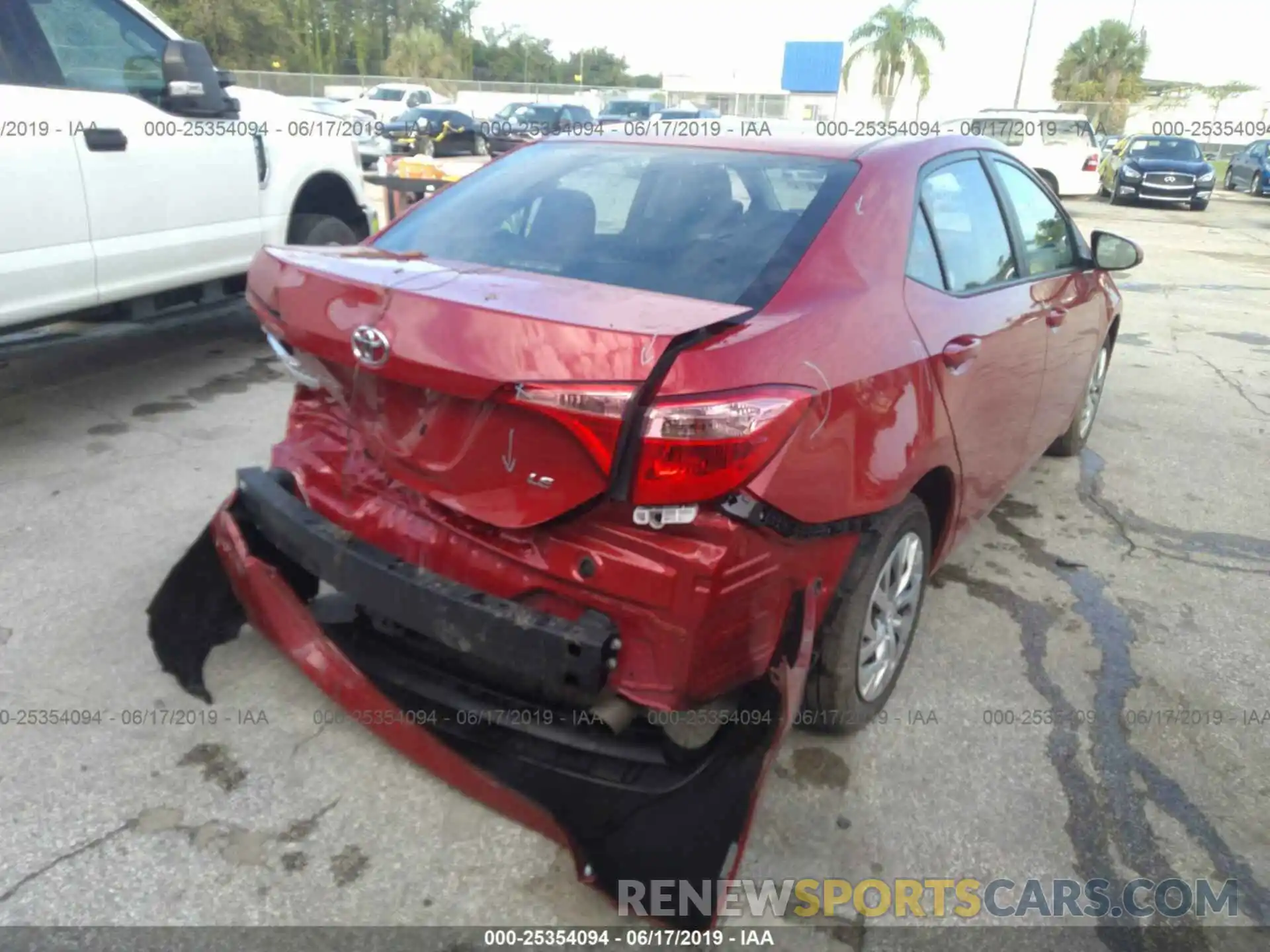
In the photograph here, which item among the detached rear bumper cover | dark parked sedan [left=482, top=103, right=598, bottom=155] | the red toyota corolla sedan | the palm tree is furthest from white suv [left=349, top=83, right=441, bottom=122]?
the detached rear bumper cover

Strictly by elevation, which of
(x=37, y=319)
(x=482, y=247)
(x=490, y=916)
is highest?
(x=482, y=247)

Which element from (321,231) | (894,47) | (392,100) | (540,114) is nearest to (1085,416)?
(321,231)

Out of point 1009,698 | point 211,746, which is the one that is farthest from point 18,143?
point 1009,698

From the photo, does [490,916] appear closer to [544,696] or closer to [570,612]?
[544,696]

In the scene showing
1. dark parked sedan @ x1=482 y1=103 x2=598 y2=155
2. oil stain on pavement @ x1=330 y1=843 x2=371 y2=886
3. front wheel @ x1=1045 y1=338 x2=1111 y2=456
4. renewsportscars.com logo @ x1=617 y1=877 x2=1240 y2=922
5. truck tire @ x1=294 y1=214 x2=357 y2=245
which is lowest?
oil stain on pavement @ x1=330 y1=843 x2=371 y2=886

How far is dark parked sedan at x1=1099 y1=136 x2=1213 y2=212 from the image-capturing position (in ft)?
72.8

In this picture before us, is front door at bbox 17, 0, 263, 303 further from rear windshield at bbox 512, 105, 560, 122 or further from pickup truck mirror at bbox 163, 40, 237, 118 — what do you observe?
rear windshield at bbox 512, 105, 560, 122

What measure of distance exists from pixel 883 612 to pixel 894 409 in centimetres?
64

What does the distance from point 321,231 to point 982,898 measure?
17.9 feet

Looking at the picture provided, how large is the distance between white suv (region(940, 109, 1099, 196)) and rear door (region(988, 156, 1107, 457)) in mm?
18673

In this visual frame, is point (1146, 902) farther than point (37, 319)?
No

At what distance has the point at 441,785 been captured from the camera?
8.46 ft

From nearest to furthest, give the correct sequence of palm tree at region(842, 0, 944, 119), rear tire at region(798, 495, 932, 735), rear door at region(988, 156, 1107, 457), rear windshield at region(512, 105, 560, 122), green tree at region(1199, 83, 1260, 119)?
rear tire at region(798, 495, 932, 735) < rear door at region(988, 156, 1107, 457) < rear windshield at region(512, 105, 560, 122) < palm tree at region(842, 0, 944, 119) < green tree at region(1199, 83, 1260, 119)

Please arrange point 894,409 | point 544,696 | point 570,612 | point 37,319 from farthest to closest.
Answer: point 37,319 → point 894,409 → point 544,696 → point 570,612
